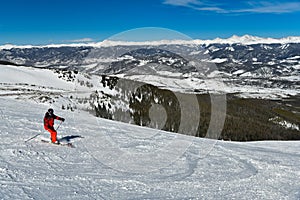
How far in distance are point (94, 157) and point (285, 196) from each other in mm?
8126

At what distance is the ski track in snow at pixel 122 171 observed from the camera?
34.7ft

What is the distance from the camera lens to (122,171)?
43.9 ft

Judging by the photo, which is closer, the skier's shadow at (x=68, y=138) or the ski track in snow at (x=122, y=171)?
the ski track in snow at (x=122, y=171)

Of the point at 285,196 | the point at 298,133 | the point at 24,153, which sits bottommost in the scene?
the point at 298,133

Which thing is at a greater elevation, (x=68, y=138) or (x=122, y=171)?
(x=68, y=138)

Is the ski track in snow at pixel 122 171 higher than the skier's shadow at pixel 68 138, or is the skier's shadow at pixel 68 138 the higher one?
the skier's shadow at pixel 68 138

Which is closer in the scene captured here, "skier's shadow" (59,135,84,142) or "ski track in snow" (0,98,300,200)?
"ski track in snow" (0,98,300,200)

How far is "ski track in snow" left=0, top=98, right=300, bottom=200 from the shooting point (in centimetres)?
1058

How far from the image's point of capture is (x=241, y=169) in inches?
637

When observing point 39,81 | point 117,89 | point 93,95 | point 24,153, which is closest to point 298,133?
point 117,89

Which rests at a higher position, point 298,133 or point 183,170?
point 183,170

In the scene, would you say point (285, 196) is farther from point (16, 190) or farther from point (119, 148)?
point (16, 190)

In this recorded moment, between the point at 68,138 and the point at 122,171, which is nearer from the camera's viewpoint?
the point at 122,171

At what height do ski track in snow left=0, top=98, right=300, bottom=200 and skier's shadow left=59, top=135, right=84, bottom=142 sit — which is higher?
skier's shadow left=59, top=135, right=84, bottom=142
